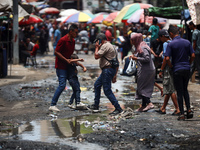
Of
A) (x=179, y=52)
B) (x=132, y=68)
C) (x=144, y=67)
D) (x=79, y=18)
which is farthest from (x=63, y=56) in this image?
(x=79, y=18)

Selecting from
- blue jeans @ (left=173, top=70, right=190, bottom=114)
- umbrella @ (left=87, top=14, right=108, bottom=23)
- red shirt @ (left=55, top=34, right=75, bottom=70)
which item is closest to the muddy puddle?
red shirt @ (left=55, top=34, right=75, bottom=70)

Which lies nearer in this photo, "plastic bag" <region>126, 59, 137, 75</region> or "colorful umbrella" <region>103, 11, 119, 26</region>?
"plastic bag" <region>126, 59, 137, 75</region>

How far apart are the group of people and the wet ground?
0.33 m

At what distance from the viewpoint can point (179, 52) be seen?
833cm

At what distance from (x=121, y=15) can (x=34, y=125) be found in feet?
52.3

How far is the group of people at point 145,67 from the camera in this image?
27.5 feet

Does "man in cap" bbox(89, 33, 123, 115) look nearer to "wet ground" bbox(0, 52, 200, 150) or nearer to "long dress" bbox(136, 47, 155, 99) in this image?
"wet ground" bbox(0, 52, 200, 150)

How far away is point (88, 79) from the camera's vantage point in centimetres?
1558

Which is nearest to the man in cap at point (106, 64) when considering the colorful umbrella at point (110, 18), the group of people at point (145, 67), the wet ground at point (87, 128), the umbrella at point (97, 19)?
the group of people at point (145, 67)

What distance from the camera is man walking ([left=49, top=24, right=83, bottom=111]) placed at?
9.34 meters

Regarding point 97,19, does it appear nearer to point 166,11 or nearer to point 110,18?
point 110,18

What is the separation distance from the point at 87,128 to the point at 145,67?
2.22m

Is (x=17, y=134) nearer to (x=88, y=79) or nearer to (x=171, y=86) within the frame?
(x=171, y=86)

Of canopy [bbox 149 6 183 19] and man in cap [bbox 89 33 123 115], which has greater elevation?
canopy [bbox 149 6 183 19]
